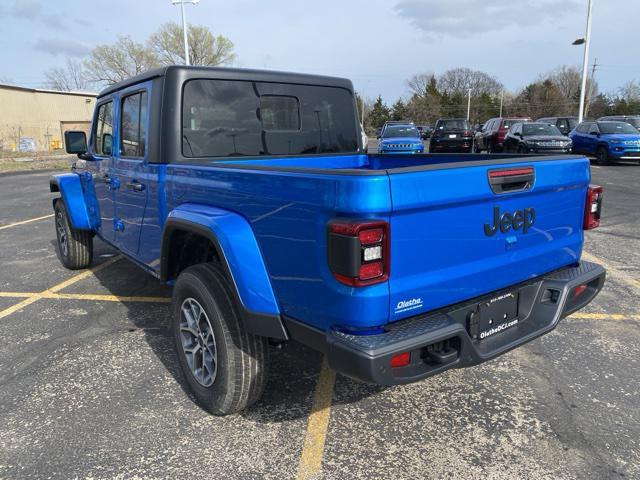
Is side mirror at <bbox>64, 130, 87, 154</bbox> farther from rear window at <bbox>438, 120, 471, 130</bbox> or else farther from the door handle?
rear window at <bbox>438, 120, 471, 130</bbox>

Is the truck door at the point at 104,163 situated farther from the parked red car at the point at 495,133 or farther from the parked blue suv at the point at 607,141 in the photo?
the parked red car at the point at 495,133

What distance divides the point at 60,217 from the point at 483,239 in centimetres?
538

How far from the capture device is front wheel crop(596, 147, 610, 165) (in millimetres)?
18031

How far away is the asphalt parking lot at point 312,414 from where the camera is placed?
8.23 ft

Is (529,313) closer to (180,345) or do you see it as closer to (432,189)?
(432,189)

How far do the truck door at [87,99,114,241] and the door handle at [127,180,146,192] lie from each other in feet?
2.04

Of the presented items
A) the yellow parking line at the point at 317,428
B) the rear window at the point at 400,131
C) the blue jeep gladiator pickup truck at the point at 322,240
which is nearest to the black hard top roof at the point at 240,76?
the blue jeep gladiator pickup truck at the point at 322,240

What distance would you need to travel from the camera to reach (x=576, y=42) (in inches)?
1067

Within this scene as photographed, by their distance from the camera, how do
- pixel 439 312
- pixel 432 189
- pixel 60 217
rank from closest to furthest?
1. pixel 432 189
2. pixel 439 312
3. pixel 60 217

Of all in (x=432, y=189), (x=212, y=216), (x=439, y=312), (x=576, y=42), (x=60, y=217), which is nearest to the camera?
(x=432, y=189)

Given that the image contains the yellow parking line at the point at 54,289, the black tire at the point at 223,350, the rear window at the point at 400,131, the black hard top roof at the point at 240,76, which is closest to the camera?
the black tire at the point at 223,350

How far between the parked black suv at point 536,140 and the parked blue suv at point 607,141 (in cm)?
133

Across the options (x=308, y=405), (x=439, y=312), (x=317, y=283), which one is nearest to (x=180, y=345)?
(x=308, y=405)

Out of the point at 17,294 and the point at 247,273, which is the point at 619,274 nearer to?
the point at 247,273
